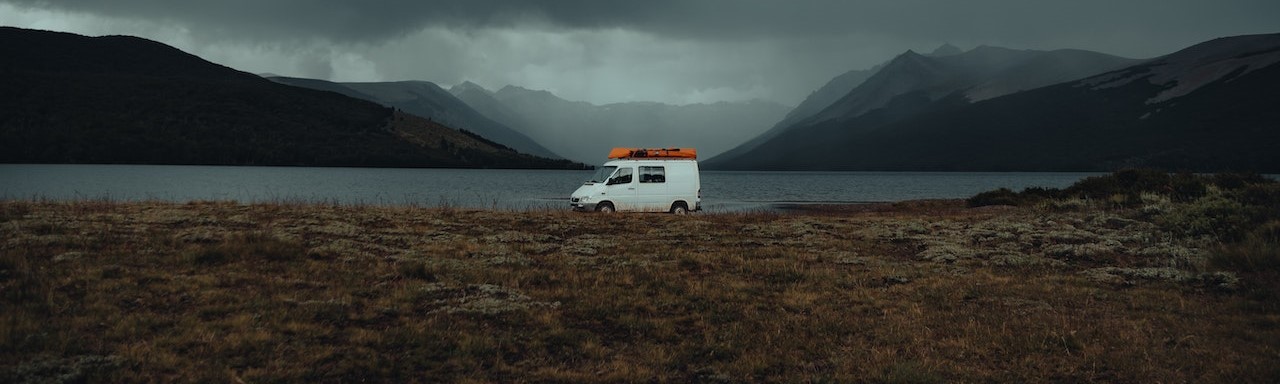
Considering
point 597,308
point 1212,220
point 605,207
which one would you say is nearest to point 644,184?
point 605,207

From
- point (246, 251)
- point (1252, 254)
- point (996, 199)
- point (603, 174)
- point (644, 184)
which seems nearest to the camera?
point (246, 251)

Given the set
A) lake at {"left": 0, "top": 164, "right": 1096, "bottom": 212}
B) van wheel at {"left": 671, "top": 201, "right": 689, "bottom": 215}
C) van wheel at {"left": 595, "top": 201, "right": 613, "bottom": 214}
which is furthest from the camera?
lake at {"left": 0, "top": 164, "right": 1096, "bottom": 212}

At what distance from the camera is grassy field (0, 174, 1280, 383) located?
820 centimetres

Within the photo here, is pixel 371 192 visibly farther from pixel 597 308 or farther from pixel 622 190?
pixel 597 308

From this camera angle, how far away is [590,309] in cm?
1111

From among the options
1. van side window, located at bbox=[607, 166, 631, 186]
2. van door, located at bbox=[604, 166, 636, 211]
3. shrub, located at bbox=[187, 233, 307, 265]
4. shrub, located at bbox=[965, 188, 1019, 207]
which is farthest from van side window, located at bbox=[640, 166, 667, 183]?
shrub, located at bbox=[965, 188, 1019, 207]

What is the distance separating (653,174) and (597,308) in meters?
21.2

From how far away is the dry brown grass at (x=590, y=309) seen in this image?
26.9 feet

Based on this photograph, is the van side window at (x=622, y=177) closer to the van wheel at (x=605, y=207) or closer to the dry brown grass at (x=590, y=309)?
the van wheel at (x=605, y=207)

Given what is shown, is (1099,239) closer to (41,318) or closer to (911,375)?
(911,375)

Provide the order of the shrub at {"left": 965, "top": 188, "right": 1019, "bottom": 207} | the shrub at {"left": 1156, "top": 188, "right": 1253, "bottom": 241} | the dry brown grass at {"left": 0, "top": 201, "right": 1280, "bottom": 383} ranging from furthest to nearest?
the shrub at {"left": 965, "top": 188, "right": 1019, "bottom": 207} → the shrub at {"left": 1156, "top": 188, "right": 1253, "bottom": 241} → the dry brown grass at {"left": 0, "top": 201, "right": 1280, "bottom": 383}

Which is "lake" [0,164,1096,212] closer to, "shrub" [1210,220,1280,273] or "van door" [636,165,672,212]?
"van door" [636,165,672,212]

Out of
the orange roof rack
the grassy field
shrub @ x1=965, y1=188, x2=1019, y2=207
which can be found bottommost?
the grassy field

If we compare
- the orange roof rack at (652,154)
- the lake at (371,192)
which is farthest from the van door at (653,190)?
the lake at (371,192)
